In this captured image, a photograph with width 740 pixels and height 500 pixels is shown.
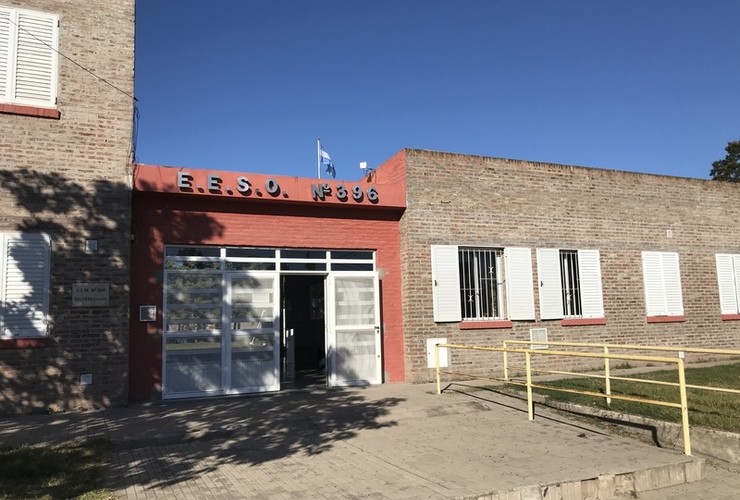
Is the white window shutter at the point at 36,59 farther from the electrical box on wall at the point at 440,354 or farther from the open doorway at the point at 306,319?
the electrical box on wall at the point at 440,354

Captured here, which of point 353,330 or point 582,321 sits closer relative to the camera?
point 353,330

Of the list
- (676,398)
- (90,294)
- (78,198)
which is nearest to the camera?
(676,398)

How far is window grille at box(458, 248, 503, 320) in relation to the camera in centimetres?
1284

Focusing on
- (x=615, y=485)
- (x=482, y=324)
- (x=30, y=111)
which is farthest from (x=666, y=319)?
(x=30, y=111)

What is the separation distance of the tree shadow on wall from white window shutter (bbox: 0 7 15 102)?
1.43m

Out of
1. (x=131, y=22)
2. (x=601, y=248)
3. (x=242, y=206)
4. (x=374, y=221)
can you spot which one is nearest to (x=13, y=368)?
(x=242, y=206)

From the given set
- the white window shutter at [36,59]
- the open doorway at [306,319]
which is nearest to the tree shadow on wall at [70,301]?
the white window shutter at [36,59]

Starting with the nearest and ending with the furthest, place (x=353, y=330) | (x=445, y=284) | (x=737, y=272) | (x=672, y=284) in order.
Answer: (x=353, y=330) → (x=445, y=284) → (x=672, y=284) → (x=737, y=272)

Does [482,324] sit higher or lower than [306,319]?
lower

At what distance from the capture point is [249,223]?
37.3 feet

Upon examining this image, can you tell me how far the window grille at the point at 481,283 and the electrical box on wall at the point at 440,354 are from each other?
2.97 ft

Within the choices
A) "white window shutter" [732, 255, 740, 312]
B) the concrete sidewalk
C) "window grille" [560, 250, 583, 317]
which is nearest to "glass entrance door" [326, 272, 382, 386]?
the concrete sidewalk

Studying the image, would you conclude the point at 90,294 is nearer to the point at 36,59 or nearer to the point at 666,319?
the point at 36,59

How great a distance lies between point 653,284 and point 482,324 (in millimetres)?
5535
